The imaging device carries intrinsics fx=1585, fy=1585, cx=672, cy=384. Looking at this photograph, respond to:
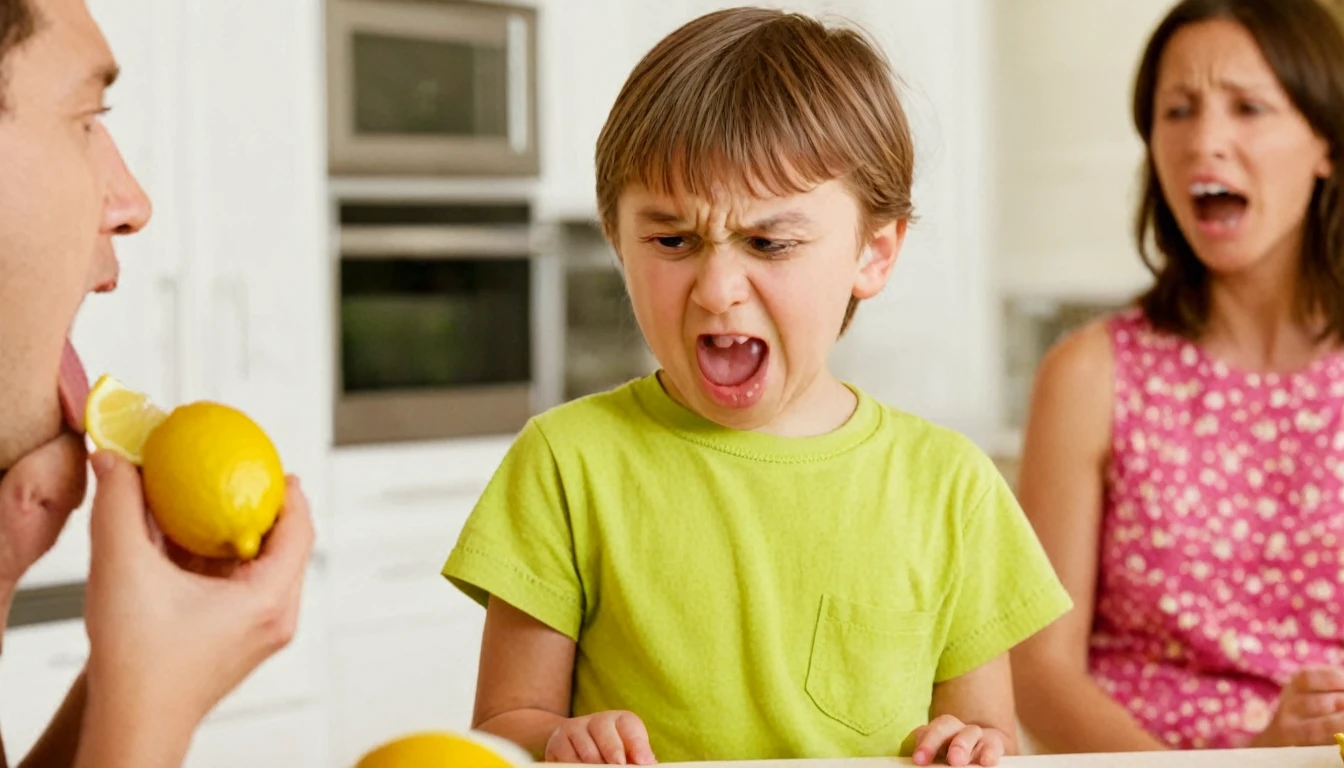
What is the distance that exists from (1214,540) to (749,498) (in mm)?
692

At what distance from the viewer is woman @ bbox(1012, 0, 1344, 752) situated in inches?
64.8

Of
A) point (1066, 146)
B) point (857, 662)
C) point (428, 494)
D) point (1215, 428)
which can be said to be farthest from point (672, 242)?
point (1066, 146)

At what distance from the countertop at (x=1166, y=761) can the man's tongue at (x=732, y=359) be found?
0.33m

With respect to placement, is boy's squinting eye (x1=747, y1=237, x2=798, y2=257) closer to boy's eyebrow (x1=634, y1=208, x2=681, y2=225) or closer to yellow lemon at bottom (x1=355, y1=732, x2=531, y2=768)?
boy's eyebrow (x1=634, y1=208, x2=681, y2=225)

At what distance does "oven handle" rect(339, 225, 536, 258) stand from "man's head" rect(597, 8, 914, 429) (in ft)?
6.38

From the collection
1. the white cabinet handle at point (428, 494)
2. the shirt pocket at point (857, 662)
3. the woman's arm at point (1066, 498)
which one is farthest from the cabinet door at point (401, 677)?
the shirt pocket at point (857, 662)

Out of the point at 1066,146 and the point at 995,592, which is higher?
the point at 1066,146

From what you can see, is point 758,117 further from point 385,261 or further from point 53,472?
point 385,261

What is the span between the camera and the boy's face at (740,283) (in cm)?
111

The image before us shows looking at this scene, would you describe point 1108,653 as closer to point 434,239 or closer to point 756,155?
point 756,155

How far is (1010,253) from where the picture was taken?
4.33m

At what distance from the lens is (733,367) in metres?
1.17

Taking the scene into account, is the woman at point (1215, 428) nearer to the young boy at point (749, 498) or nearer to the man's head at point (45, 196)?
the young boy at point (749, 498)

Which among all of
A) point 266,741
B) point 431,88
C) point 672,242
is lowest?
point 266,741
